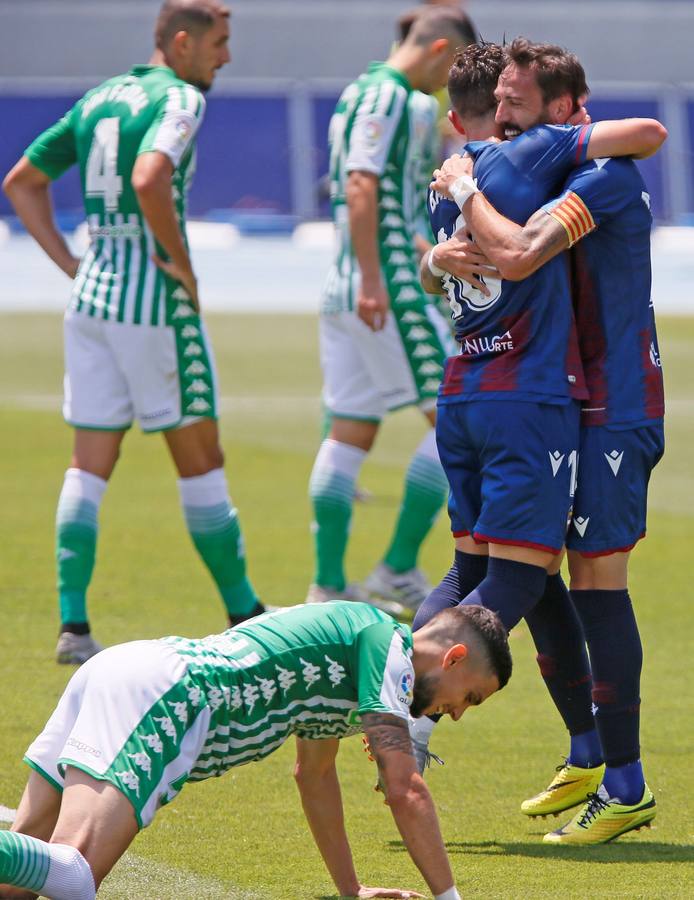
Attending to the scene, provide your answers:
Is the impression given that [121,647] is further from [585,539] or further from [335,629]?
[585,539]

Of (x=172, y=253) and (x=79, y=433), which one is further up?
(x=172, y=253)

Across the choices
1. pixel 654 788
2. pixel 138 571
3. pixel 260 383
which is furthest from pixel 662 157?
pixel 654 788

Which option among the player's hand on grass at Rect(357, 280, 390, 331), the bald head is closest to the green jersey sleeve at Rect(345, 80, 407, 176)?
the player's hand on grass at Rect(357, 280, 390, 331)

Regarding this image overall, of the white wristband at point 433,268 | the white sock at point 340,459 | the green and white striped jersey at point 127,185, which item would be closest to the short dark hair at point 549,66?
the white wristband at point 433,268

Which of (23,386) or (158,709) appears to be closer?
(158,709)

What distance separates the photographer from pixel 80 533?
6293mm

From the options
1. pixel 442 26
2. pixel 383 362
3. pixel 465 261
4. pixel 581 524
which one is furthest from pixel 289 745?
pixel 442 26

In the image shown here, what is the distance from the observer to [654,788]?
16.1ft

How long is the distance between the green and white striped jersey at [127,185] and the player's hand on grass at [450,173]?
76.8 inches

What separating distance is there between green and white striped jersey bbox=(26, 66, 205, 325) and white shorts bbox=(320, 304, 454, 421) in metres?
1.15

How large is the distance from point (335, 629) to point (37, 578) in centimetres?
436

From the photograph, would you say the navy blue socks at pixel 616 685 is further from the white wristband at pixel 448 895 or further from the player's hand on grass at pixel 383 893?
the white wristband at pixel 448 895

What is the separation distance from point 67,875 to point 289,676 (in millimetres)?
640

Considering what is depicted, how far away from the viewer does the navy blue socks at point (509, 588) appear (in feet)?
13.8
